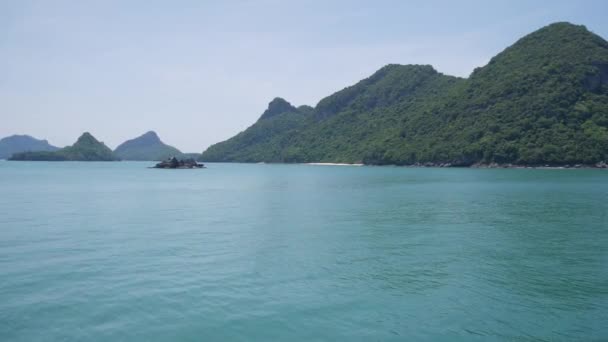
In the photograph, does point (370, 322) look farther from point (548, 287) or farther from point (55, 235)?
point (55, 235)

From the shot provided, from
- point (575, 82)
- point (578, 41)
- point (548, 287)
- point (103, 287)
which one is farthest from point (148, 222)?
point (578, 41)

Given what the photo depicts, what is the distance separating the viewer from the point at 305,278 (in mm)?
19203

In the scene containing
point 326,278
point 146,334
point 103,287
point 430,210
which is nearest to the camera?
point 146,334

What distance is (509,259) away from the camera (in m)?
22.6

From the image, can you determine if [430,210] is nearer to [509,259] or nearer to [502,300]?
[509,259]

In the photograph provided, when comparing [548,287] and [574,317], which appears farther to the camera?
[548,287]

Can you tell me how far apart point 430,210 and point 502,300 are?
2751 cm

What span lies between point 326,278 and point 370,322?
17.0ft

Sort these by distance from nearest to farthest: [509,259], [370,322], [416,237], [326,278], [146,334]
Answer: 1. [146,334]
2. [370,322]
3. [326,278]
4. [509,259]
5. [416,237]

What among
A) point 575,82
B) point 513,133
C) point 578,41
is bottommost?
point 513,133

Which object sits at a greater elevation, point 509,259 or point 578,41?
point 578,41

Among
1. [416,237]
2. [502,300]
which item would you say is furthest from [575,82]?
[502,300]

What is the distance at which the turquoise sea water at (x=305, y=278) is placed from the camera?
45.1 feet

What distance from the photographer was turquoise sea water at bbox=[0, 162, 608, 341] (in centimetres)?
1373
